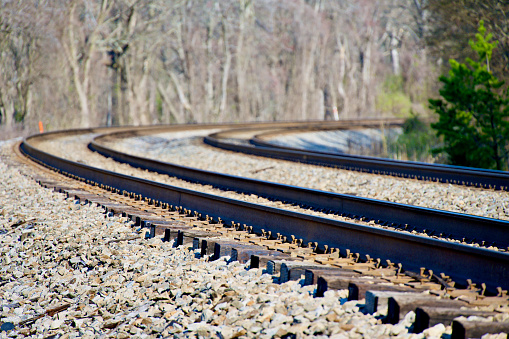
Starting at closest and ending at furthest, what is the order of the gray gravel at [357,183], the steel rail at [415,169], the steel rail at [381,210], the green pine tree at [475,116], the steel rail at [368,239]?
1. the steel rail at [368,239]
2. the steel rail at [381,210]
3. the gray gravel at [357,183]
4. the steel rail at [415,169]
5. the green pine tree at [475,116]

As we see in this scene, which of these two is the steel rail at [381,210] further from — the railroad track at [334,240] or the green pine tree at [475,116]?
the green pine tree at [475,116]

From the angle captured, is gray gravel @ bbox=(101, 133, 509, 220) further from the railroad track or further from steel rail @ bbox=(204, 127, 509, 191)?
the railroad track

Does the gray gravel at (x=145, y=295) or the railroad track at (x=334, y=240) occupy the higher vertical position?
the railroad track at (x=334, y=240)

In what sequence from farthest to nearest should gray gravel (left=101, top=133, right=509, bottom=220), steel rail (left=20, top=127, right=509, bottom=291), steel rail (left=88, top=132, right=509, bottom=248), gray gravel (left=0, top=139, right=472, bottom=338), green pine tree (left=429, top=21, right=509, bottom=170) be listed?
green pine tree (left=429, top=21, right=509, bottom=170)
gray gravel (left=101, top=133, right=509, bottom=220)
steel rail (left=88, top=132, right=509, bottom=248)
steel rail (left=20, top=127, right=509, bottom=291)
gray gravel (left=0, top=139, right=472, bottom=338)

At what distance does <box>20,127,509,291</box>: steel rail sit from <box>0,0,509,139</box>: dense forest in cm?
2722

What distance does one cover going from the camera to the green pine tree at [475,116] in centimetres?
1145

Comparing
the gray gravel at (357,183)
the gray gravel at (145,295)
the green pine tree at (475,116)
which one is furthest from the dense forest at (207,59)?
the gray gravel at (145,295)

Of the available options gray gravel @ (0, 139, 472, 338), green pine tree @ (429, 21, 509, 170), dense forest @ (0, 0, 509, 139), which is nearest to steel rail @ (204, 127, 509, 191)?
green pine tree @ (429, 21, 509, 170)

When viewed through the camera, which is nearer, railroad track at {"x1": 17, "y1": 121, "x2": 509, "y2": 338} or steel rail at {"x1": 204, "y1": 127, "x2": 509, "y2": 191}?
railroad track at {"x1": 17, "y1": 121, "x2": 509, "y2": 338}

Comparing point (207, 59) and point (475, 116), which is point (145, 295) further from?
point (207, 59)

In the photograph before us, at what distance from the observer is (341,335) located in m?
3.23

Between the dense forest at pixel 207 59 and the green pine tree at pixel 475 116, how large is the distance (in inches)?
845

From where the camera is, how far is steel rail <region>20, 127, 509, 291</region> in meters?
4.00

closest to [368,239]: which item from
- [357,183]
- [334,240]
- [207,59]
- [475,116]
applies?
[334,240]
